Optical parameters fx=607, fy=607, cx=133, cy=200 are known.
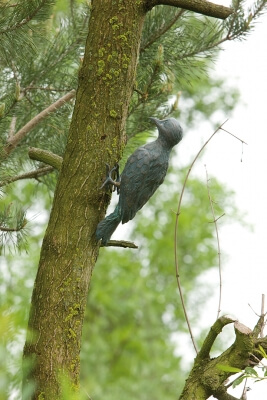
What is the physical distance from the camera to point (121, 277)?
345 inches

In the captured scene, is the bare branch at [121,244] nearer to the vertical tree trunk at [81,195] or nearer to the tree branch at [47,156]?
the vertical tree trunk at [81,195]

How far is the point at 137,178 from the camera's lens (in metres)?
1.82

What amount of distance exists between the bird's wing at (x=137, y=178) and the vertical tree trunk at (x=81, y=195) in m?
0.07

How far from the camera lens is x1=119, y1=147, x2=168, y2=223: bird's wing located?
182 centimetres

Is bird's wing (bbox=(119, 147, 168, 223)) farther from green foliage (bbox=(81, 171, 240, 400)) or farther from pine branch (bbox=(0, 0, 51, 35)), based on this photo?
green foliage (bbox=(81, 171, 240, 400))

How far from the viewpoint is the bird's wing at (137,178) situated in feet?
5.97

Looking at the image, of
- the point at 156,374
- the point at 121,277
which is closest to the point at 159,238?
the point at 121,277

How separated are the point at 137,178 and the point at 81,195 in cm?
20

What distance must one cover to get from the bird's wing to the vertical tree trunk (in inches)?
2.7

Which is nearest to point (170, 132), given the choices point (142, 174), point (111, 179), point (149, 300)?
point (142, 174)

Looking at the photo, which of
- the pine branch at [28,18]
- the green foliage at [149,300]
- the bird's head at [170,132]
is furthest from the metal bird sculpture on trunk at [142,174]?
the green foliage at [149,300]

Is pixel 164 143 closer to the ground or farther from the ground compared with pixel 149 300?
closer to the ground

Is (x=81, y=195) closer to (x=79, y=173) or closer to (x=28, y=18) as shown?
(x=79, y=173)

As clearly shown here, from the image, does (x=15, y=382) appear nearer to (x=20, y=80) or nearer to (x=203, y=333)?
(x=20, y=80)
